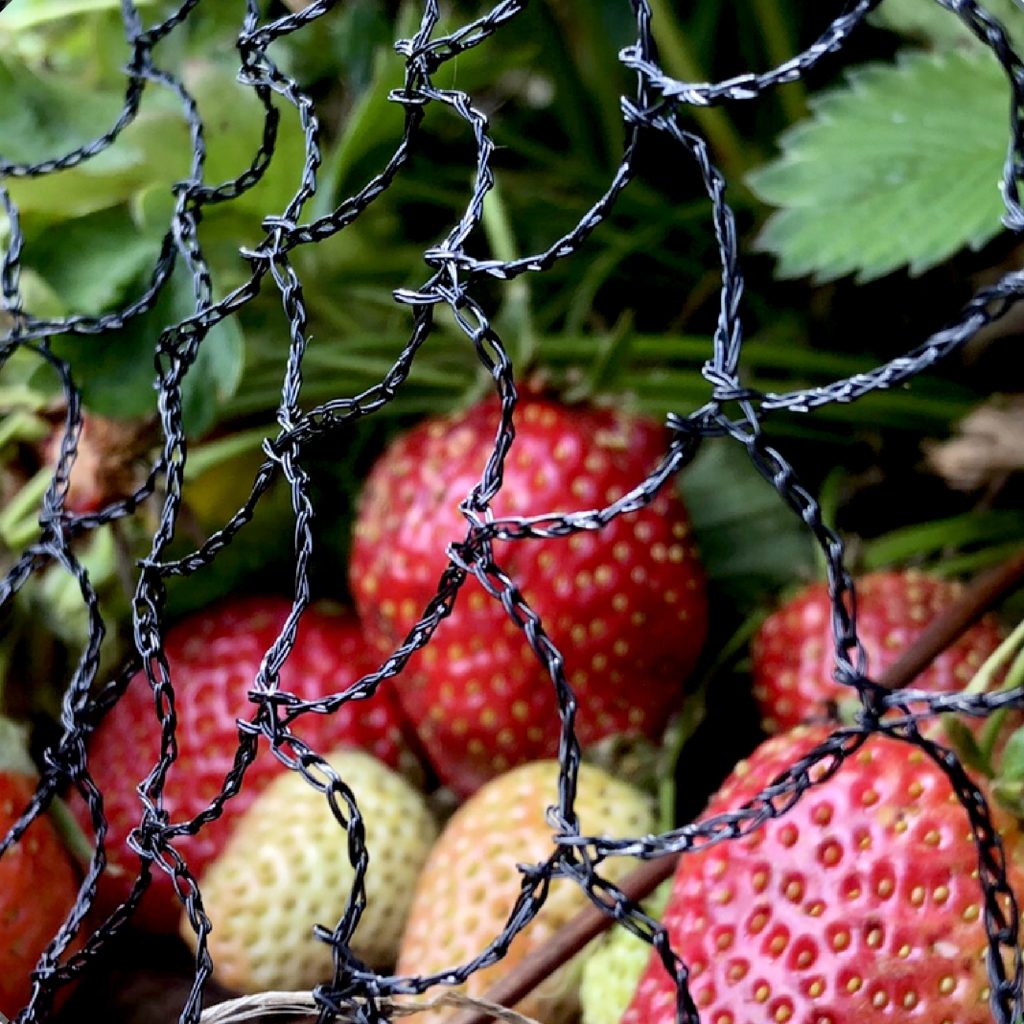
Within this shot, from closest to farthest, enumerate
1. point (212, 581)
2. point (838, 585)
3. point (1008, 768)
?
point (838, 585)
point (1008, 768)
point (212, 581)

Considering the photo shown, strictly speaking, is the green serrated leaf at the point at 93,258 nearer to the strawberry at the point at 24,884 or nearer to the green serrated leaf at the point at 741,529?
the strawberry at the point at 24,884

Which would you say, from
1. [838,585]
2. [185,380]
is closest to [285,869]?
[185,380]

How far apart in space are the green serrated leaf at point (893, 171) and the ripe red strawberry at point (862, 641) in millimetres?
140

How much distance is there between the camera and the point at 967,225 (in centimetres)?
47

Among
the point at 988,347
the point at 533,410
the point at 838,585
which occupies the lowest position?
the point at 988,347

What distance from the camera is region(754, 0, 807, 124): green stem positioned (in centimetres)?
71

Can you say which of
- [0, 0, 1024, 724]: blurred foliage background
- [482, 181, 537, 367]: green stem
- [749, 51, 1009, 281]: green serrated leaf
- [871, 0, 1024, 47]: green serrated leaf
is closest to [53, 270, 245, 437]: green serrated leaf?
[0, 0, 1024, 724]: blurred foliage background

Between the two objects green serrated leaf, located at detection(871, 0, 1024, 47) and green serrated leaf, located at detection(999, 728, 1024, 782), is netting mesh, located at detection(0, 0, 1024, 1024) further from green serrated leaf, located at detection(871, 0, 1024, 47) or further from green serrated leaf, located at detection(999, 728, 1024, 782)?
green serrated leaf, located at detection(871, 0, 1024, 47)

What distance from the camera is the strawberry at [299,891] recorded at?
50 centimetres

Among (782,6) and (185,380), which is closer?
(185,380)

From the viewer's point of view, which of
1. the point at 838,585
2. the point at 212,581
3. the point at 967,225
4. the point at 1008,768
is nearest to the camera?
the point at 838,585

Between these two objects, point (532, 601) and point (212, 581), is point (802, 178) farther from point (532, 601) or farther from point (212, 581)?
point (212, 581)

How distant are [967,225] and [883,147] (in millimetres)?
58

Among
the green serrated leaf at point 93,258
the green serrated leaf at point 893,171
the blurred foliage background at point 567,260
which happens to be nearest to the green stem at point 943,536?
the blurred foliage background at point 567,260
